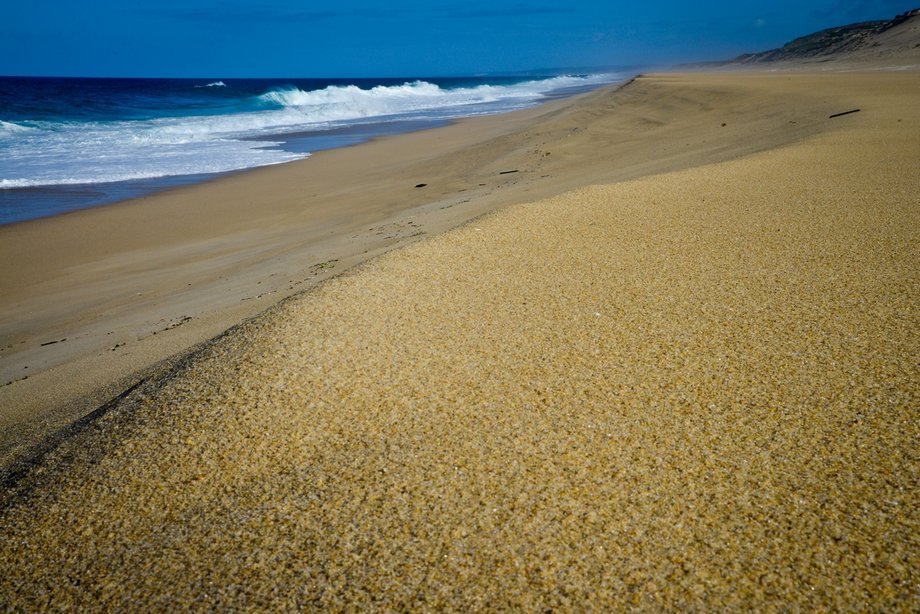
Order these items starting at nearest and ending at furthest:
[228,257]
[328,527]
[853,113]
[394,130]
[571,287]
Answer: [328,527] → [571,287] → [228,257] → [853,113] → [394,130]

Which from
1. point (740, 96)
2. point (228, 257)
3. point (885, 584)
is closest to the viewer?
point (885, 584)

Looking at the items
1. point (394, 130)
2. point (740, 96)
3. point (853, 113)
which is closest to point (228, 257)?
point (853, 113)

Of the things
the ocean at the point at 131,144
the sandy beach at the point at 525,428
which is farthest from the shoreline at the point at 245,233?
the ocean at the point at 131,144

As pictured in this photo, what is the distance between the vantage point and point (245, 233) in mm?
6914

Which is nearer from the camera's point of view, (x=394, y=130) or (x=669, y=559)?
(x=669, y=559)

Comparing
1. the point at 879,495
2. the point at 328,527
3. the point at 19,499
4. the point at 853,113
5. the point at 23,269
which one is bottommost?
the point at 23,269

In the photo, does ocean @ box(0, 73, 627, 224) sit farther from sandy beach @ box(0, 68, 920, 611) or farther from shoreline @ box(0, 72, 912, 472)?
sandy beach @ box(0, 68, 920, 611)

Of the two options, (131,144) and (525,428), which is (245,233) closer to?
(525,428)

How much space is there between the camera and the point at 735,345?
2.04 m

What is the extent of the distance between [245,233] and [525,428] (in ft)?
19.7

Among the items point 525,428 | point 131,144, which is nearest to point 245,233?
point 525,428

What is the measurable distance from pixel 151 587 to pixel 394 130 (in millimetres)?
18730

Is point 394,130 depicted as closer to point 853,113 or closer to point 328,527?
point 853,113

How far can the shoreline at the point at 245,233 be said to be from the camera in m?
3.39
